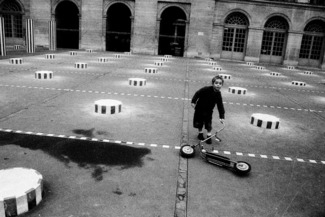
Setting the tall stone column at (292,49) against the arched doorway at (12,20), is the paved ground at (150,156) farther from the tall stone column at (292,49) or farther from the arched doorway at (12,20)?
the arched doorway at (12,20)

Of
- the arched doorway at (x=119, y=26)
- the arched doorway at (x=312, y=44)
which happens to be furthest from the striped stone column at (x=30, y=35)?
the arched doorway at (x=312, y=44)

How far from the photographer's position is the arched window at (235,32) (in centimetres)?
2861

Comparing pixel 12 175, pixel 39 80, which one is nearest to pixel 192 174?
pixel 12 175

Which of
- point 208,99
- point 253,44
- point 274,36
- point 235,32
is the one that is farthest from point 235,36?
point 208,99

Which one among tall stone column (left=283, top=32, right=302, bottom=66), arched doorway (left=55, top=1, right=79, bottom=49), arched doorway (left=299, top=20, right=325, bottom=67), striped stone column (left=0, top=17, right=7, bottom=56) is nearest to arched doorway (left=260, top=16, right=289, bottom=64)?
tall stone column (left=283, top=32, right=302, bottom=66)

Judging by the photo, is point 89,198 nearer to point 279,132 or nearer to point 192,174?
point 192,174

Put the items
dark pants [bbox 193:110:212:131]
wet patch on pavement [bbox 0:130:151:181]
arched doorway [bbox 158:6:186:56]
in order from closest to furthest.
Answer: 1. wet patch on pavement [bbox 0:130:151:181]
2. dark pants [bbox 193:110:212:131]
3. arched doorway [bbox 158:6:186:56]

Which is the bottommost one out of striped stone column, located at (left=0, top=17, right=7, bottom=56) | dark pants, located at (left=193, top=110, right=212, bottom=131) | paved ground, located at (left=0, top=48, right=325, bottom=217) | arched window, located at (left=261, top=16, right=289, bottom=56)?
paved ground, located at (left=0, top=48, right=325, bottom=217)

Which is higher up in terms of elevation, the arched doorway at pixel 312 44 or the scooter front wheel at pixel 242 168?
the arched doorway at pixel 312 44

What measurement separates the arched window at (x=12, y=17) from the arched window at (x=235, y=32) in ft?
67.8

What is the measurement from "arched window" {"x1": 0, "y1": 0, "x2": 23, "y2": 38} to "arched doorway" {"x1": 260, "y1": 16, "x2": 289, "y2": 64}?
80.5 ft

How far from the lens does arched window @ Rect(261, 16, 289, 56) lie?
28.5 m

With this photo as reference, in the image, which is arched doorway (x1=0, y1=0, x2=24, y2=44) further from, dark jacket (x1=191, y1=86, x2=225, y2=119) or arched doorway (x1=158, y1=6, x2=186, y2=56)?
dark jacket (x1=191, y1=86, x2=225, y2=119)

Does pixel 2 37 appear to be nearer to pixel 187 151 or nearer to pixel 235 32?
pixel 187 151
